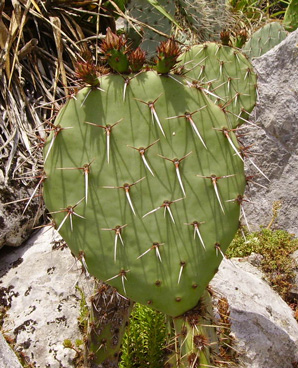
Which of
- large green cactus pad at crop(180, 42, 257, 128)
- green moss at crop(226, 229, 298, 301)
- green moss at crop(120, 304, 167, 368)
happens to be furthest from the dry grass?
green moss at crop(226, 229, 298, 301)

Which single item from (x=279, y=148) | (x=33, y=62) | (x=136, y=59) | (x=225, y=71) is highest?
(x=136, y=59)

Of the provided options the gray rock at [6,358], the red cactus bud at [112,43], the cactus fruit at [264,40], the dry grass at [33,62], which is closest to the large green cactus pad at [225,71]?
the dry grass at [33,62]

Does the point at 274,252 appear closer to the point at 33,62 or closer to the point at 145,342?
the point at 145,342

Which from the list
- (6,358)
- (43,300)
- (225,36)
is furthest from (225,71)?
(6,358)

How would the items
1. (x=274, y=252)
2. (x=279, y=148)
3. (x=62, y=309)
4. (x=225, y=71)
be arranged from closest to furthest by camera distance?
1. (x=62, y=309)
2. (x=225, y=71)
3. (x=274, y=252)
4. (x=279, y=148)

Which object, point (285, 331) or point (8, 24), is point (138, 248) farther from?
point (8, 24)

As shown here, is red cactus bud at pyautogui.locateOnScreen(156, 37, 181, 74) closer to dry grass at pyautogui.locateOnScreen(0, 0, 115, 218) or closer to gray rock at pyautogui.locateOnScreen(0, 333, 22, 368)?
gray rock at pyautogui.locateOnScreen(0, 333, 22, 368)

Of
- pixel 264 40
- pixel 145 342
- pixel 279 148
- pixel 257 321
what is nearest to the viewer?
pixel 145 342
